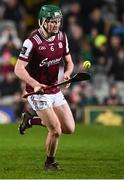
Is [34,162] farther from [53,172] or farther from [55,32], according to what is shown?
Result: [55,32]

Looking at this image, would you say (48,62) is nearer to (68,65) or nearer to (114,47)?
(68,65)

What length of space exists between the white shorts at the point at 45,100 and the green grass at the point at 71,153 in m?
0.86

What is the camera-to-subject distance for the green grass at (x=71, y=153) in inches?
401

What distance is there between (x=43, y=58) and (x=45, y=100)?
0.56 metres

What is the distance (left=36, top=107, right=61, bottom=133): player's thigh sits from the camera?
33.9 ft

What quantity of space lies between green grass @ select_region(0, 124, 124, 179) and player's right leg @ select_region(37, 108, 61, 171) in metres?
0.16

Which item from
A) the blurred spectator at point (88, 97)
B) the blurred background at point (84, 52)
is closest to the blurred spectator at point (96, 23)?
the blurred background at point (84, 52)

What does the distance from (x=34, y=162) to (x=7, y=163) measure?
440mm

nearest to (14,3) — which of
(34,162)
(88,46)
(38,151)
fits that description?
(88,46)

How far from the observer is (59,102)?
10.5 m

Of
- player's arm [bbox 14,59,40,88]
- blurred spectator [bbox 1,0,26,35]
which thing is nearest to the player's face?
player's arm [bbox 14,59,40,88]

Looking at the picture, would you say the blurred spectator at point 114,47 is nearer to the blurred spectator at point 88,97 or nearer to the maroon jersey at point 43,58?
the blurred spectator at point 88,97

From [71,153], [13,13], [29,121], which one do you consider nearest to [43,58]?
[29,121]

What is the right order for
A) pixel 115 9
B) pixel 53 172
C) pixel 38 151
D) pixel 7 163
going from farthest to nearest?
pixel 115 9, pixel 38 151, pixel 7 163, pixel 53 172
